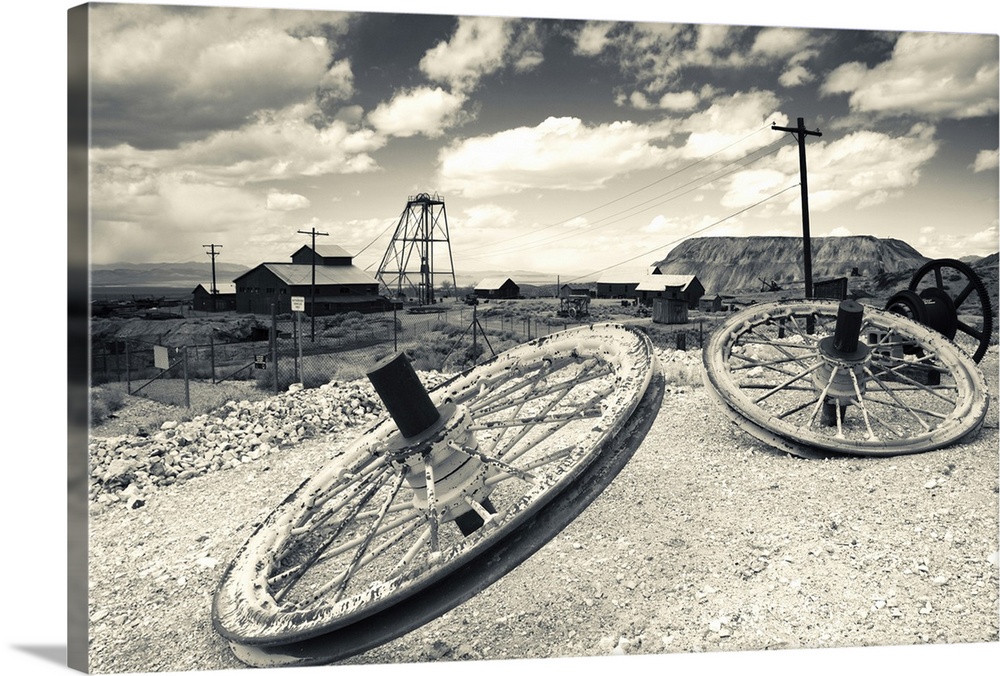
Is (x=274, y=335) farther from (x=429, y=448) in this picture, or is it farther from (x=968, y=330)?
(x=968, y=330)

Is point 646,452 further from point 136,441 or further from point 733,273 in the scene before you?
point 733,273

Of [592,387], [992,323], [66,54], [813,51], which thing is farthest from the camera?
[592,387]

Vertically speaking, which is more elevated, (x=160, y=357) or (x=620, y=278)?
(x=620, y=278)

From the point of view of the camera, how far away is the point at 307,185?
4594mm

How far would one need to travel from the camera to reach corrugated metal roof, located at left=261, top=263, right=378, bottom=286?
5.01 metres

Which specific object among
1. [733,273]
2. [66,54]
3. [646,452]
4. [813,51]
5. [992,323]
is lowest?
[646,452]

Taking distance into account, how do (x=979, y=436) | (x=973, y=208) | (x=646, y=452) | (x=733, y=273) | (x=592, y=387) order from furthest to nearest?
(x=733, y=273) → (x=592, y=387) → (x=646, y=452) → (x=979, y=436) → (x=973, y=208)

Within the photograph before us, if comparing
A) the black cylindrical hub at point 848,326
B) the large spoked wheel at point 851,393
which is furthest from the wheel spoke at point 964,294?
the black cylindrical hub at point 848,326

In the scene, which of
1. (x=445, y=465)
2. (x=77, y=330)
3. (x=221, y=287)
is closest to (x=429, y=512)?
(x=445, y=465)

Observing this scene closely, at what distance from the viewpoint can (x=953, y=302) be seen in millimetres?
6324

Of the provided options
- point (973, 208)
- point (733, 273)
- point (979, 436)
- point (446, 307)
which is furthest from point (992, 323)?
point (446, 307)

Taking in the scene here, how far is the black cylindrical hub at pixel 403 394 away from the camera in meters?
3.21

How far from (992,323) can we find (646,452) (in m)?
3.90

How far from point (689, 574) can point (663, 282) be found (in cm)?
452
